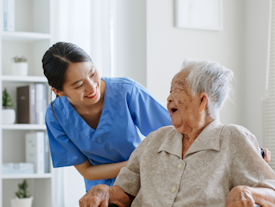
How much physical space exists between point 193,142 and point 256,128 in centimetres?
175

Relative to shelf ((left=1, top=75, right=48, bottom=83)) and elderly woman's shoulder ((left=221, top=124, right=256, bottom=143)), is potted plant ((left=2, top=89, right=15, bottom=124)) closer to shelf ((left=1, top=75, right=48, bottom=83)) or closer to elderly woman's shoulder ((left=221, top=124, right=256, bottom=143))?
shelf ((left=1, top=75, right=48, bottom=83))

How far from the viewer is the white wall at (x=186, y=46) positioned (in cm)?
274

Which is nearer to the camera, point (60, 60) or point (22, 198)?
point (60, 60)

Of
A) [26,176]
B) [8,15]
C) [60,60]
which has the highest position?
[8,15]

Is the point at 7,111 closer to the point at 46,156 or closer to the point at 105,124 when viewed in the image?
the point at 46,156

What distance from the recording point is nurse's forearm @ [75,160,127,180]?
1784 mm

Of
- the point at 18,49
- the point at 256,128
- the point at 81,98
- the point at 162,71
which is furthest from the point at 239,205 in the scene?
the point at 18,49

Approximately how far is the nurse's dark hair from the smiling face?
0.8 inches

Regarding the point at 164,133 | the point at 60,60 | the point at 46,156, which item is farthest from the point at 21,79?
the point at 164,133

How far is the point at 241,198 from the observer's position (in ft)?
3.68

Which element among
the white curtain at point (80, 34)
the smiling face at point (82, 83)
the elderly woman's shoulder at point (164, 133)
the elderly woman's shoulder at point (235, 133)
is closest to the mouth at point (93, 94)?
the smiling face at point (82, 83)

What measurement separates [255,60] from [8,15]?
2070mm

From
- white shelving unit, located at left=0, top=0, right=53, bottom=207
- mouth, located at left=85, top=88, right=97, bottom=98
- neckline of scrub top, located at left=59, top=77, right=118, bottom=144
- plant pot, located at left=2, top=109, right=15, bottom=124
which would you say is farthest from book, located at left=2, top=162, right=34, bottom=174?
mouth, located at left=85, top=88, right=97, bottom=98

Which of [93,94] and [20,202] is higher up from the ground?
[93,94]
